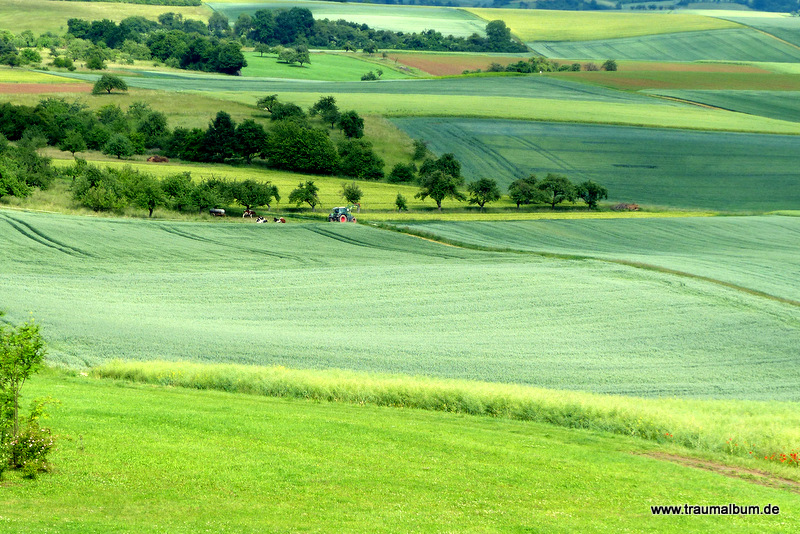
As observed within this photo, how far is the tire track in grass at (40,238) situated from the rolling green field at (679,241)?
2758 centimetres

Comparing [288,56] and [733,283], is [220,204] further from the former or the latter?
[288,56]

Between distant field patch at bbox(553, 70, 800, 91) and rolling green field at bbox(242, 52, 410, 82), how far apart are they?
39837 mm

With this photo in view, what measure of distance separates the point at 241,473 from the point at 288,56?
17601cm

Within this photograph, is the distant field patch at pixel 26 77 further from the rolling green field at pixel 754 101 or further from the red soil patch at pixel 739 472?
the red soil patch at pixel 739 472

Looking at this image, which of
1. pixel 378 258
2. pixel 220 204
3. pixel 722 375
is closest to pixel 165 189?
pixel 220 204

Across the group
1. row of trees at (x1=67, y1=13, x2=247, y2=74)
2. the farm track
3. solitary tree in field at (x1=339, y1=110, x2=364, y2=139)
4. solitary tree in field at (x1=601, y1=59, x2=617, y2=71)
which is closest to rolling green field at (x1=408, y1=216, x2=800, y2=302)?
the farm track

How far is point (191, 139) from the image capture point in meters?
101

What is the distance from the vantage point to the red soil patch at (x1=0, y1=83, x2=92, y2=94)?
11956 cm

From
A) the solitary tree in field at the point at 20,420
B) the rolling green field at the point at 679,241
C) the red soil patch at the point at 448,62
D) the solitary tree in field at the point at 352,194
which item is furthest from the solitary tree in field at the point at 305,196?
the red soil patch at the point at 448,62

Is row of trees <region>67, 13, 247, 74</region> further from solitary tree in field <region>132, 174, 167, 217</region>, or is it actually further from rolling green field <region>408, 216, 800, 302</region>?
rolling green field <region>408, 216, 800, 302</region>

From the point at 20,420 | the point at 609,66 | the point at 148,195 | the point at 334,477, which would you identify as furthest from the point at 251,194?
the point at 609,66

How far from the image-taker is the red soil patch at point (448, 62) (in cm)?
18212

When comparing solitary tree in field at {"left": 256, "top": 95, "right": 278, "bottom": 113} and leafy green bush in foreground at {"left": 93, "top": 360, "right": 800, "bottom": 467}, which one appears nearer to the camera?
leafy green bush in foreground at {"left": 93, "top": 360, "right": 800, "bottom": 467}

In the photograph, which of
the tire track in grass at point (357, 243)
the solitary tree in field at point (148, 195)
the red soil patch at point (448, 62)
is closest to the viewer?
the tire track in grass at point (357, 243)
